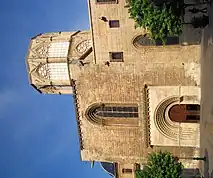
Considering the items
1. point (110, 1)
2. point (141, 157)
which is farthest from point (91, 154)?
point (110, 1)

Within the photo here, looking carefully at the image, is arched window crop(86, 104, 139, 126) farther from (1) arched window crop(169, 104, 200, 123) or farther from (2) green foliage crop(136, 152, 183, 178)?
(2) green foliage crop(136, 152, 183, 178)

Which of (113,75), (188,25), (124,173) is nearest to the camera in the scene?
(188,25)

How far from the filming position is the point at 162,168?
25.2 meters

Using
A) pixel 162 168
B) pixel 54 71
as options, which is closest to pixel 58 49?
pixel 54 71

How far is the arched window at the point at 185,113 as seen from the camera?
30.6 m

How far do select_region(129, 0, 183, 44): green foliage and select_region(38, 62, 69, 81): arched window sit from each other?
832cm

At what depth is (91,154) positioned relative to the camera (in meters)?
33.3

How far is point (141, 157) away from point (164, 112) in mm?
3578

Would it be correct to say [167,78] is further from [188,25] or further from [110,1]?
[110,1]

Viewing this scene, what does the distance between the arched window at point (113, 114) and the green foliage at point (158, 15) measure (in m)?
7.56

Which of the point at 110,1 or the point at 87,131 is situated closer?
the point at 110,1

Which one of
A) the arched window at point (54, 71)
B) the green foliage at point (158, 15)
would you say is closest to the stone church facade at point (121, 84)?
the arched window at point (54, 71)

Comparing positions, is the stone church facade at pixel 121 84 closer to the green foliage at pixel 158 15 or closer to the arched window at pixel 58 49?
the arched window at pixel 58 49

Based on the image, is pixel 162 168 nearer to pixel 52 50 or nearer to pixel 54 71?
pixel 54 71
